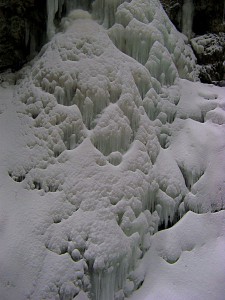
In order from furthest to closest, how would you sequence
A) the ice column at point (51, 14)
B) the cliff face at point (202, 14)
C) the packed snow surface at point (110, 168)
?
the cliff face at point (202, 14) → the ice column at point (51, 14) → the packed snow surface at point (110, 168)

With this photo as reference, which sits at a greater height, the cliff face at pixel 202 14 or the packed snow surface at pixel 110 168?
the cliff face at pixel 202 14

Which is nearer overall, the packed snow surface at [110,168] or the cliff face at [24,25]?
the packed snow surface at [110,168]

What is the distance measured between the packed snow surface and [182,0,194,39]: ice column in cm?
48

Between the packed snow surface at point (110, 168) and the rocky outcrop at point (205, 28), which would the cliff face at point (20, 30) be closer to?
the packed snow surface at point (110, 168)

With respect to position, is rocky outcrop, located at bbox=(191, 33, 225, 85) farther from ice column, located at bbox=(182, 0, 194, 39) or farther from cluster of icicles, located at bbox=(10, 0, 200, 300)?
cluster of icicles, located at bbox=(10, 0, 200, 300)

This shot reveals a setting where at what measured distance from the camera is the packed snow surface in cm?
291

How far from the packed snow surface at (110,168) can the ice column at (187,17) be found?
18.7 inches

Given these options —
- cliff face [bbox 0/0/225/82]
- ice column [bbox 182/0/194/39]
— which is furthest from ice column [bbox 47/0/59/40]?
ice column [bbox 182/0/194/39]

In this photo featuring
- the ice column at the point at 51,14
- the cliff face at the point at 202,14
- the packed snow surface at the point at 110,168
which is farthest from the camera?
the cliff face at the point at 202,14

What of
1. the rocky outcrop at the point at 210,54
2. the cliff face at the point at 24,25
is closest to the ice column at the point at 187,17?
the rocky outcrop at the point at 210,54

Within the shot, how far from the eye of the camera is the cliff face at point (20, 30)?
3789mm

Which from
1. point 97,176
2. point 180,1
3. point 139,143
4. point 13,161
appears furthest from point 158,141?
point 180,1

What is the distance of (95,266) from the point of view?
2859 millimetres

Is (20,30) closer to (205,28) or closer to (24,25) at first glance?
(24,25)
